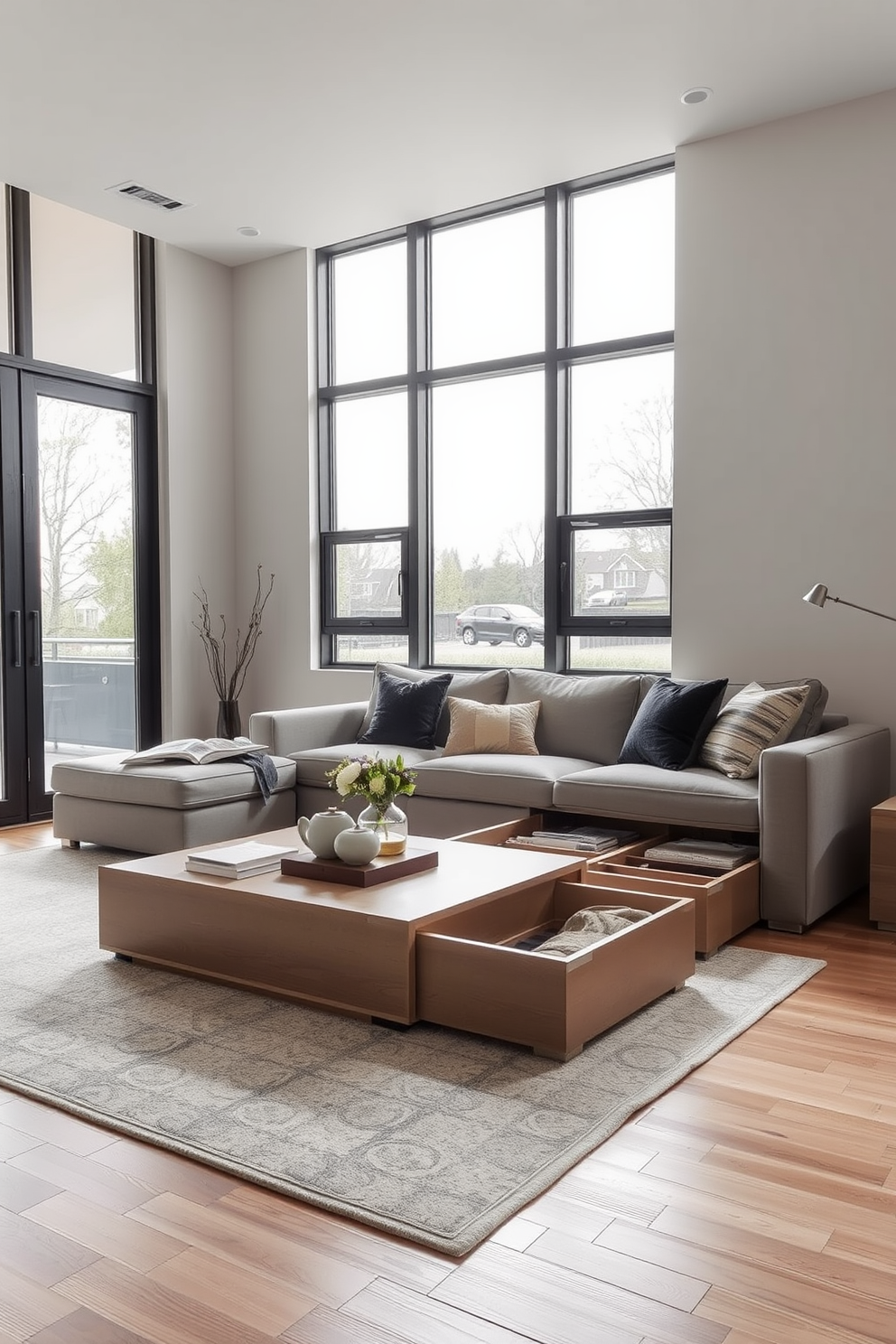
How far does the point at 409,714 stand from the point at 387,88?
2.72 metres

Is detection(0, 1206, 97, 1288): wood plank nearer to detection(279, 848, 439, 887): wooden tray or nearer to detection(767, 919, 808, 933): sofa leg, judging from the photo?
detection(279, 848, 439, 887): wooden tray

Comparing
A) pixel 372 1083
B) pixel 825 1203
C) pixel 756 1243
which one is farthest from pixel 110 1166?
pixel 825 1203

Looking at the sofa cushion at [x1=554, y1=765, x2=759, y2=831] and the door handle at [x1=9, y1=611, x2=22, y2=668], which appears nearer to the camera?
the sofa cushion at [x1=554, y1=765, x2=759, y2=831]

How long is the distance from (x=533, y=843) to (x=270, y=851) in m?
1.12

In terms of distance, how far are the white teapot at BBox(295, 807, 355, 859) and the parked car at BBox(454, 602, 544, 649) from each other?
2.74 metres

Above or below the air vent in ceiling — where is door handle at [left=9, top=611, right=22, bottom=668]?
below

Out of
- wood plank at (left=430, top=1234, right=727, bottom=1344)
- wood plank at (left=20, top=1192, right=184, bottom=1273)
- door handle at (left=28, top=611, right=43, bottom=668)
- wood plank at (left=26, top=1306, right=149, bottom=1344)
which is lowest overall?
wood plank at (left=20, top=1192, right=184, bottom=1273)

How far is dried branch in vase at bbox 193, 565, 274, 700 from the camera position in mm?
6598

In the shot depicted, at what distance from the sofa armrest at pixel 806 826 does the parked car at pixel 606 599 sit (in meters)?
1.66

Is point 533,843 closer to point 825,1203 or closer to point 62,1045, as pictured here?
point 62,1045

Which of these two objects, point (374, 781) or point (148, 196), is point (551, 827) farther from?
point (148, 196)

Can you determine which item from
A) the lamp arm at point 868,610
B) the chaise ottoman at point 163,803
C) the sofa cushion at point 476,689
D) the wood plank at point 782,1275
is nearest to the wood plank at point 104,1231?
the wood plank at point 782,1275

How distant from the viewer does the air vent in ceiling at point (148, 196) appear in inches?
212

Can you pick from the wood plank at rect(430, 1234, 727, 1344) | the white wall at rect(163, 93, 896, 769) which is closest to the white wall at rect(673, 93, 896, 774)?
the white wall at rect(163, 93, 896, 769)
